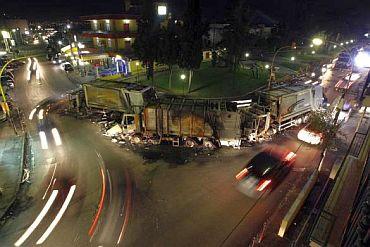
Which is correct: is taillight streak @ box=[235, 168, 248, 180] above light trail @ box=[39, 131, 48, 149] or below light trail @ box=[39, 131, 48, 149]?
below

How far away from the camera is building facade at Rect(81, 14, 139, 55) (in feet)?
157

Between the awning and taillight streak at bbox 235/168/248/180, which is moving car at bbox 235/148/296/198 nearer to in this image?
taillight streak at bbox 235/168/248/180

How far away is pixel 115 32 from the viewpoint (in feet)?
157

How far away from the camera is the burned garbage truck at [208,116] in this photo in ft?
61.0

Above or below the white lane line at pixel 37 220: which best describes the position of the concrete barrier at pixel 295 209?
above

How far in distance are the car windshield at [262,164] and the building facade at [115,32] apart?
37087mm

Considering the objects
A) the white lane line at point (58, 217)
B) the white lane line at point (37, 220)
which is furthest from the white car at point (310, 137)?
the white lane line at point (37, 220)

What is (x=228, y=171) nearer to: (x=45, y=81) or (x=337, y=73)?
(x=45, y=81)

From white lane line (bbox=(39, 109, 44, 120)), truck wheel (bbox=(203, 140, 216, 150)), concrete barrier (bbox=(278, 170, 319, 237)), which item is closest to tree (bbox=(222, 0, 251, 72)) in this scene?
truck wheel (bbox=(203, 140, 216, 150))

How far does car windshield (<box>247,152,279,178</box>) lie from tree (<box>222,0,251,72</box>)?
1913cm

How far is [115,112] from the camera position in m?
24.2

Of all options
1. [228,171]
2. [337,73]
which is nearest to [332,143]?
[228,171]

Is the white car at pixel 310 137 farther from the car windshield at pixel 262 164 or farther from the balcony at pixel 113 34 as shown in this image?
the balcony at pixel 113 34

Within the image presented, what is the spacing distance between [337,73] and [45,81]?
5016cm
